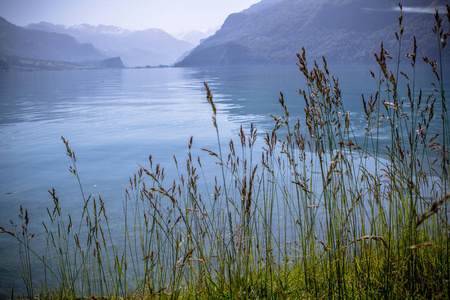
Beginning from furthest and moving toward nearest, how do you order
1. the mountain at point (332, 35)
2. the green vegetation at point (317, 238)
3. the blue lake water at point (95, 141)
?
the mountain at point (332, 35), the blue lake water at point (95, 141), the green vegetation at point (317, 238)

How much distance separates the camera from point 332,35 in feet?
431

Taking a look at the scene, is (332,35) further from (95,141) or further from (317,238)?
(317,238)

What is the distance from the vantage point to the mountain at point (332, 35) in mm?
110188

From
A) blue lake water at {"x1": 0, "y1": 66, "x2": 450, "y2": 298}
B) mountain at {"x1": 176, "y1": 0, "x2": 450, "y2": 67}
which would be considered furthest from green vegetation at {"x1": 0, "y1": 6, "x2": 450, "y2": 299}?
mountain at {"x1": 176, "y1": 0, "x2": 450, "y2": 67}

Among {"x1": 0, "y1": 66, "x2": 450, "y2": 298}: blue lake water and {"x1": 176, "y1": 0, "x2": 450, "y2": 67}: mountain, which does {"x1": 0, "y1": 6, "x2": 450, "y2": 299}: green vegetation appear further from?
{"x1": 176, "y1": 0, "x2": 450, "y2": 67}: mountain

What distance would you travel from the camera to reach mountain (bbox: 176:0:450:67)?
110 metres

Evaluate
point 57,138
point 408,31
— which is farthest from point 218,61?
point 57,138

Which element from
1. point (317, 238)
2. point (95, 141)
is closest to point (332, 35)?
point (95, 141)

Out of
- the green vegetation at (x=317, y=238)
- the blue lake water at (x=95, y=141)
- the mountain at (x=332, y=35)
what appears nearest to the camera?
the green vegetation at (x=317, y=238)

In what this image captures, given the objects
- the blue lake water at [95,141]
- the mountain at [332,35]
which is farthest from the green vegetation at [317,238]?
the mountain at [332,35]

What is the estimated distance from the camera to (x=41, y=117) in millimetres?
15062

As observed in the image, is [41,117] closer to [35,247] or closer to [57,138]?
[57,138]

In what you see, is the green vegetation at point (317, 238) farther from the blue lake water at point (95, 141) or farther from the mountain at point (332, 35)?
the mountain at point (332, 35)

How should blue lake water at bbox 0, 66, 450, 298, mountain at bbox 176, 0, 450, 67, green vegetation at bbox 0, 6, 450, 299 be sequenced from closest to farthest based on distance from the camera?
green vegetation at bbox 0, 6, 450, 299
blue lake water at bbox 0, 66, 450, 298
mountain at bbox 176, 0, 450, 67
